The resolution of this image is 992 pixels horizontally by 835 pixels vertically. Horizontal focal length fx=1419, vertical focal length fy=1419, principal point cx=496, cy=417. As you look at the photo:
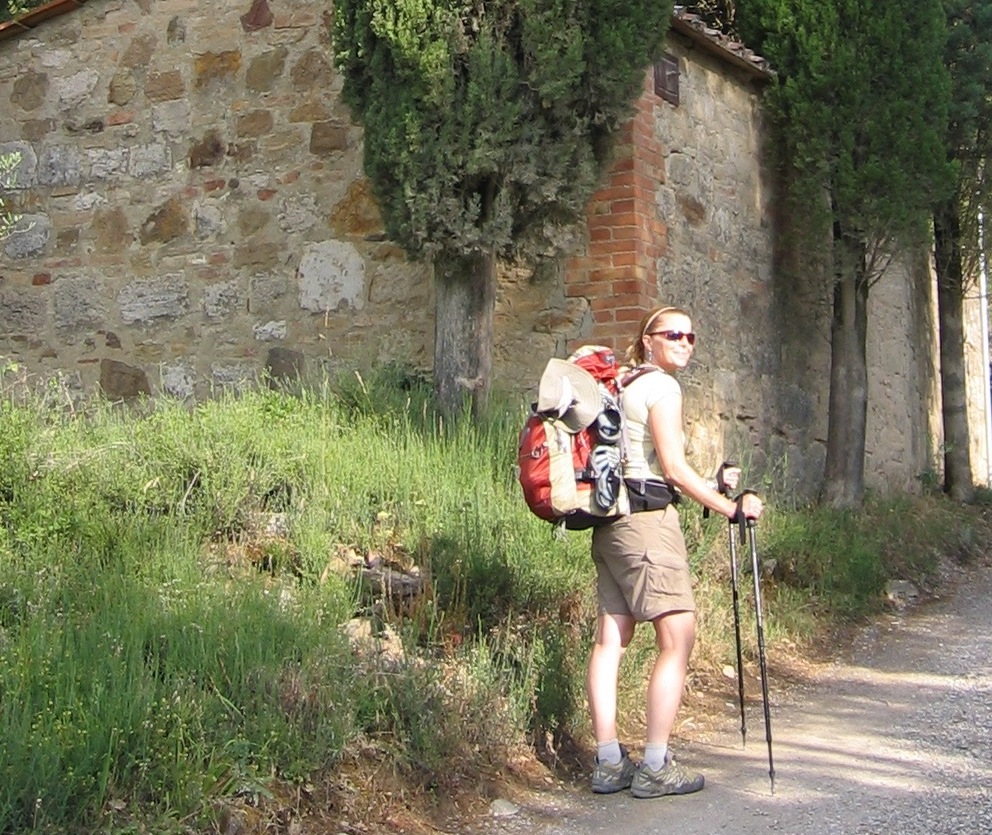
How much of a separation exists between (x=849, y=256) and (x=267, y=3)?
15.4 feet

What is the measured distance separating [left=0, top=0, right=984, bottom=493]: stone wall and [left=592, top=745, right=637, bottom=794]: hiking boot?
3.77 meters

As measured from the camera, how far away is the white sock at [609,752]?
5.38 meters

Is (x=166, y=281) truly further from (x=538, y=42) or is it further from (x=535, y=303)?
(x=538, y=42)

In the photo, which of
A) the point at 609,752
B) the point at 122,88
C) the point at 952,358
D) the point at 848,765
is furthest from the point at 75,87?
the point at 952,358

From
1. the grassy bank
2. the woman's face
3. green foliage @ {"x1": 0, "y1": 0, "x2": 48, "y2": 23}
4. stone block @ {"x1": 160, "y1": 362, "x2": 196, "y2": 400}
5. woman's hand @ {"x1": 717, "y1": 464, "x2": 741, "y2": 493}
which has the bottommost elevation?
the grassy bank

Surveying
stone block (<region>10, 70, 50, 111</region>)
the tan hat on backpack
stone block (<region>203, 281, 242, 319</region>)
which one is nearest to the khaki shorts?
the tan hat on backpack

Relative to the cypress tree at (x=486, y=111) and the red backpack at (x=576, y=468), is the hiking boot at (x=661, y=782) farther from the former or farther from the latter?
the cypress tree at (x=486, y=111)

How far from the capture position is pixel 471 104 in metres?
7.88

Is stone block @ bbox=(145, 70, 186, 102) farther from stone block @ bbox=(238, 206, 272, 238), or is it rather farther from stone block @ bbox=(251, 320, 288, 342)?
stone block @ bbox=(251, 320, 288, 342)

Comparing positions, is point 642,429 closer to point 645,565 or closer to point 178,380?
point 645,565

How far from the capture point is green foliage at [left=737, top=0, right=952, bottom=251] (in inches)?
412

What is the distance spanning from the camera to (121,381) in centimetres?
1004

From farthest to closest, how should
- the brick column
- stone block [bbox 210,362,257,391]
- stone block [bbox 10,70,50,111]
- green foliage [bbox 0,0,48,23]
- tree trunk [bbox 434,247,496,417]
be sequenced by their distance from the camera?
green foliage [bbox 0,0,48,23]
stone block [bbox 10,70,50,111]
stone block [bbox 210,362,257,391]
the brick column
tree trunk [bbox 434,247,496,417]

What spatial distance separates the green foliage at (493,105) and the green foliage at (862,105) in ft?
8.90
